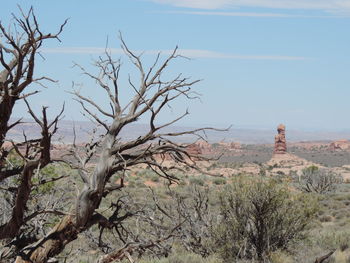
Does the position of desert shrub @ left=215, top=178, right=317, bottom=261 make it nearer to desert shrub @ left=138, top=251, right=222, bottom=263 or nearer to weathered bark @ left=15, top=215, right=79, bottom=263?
desert shrub @ left=138, top=251, right=222, bottom=263

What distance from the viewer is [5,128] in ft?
22.7

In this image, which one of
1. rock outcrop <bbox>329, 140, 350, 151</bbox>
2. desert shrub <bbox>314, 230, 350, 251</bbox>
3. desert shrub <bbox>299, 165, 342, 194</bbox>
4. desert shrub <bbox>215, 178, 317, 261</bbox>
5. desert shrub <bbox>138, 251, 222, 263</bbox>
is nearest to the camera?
desert shrub <bbox>138, 251, 222, 263</bbox>

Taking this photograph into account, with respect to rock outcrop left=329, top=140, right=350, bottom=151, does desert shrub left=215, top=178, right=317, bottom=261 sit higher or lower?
higher

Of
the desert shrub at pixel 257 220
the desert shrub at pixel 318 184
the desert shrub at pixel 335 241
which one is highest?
the desert shrub at pixel 257 220

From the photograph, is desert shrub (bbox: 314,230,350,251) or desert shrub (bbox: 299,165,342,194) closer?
desert shrub (bbox: 314,230,350,251)

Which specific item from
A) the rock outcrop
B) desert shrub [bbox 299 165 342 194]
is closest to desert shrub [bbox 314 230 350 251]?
desert shrub [bbox 299 165 342 194]

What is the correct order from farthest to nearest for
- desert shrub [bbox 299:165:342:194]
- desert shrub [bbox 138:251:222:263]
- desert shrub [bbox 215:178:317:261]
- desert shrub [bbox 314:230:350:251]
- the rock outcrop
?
1. the rock outcrop
2. desert shrub [bbox 299:165:342:194]
3. desert shrub [bbox 314:230:350:251]
4. desert shrub [bbox 215:178:317:261]
5. desert shrub [bbox 138:251:222:263]

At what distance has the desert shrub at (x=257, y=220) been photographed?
456 inches

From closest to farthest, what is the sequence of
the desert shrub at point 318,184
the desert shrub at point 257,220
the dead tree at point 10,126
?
the dead tree at point 10,126 < the desert shrub at point 257,220 < the desert shrub at point 318,184

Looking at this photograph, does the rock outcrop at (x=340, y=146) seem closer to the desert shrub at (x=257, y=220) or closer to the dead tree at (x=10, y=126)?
the desert shrub at (x=257, y=220)

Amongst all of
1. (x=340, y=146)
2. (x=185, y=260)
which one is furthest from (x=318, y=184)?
(x=340, y=146)

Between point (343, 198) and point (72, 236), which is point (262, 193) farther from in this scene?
point (343, 198)

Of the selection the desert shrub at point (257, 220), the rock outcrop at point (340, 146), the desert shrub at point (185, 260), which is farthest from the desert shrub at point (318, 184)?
the rock outcrop at point (340, 146)

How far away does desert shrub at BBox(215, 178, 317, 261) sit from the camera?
1159cm
